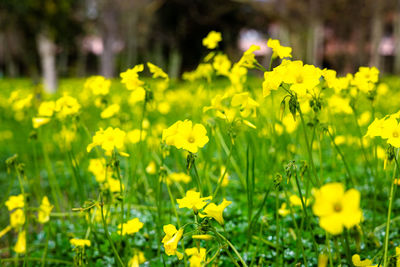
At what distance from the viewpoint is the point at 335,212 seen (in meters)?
0.64

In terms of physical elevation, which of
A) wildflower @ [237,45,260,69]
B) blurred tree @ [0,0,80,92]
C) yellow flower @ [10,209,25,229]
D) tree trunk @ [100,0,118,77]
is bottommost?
yellow flower @ [10,209,25,229]

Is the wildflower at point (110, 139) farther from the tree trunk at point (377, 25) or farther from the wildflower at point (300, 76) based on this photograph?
the tree trunk at point (377, 25)

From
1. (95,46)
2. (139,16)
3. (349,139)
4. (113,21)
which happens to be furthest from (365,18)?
(95,46)

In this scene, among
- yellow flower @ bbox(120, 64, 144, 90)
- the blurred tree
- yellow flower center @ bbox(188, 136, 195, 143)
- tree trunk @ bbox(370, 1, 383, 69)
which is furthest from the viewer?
tree trunk @ bbox(370, 1, 383, 69)

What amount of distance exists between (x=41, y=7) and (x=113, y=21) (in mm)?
14864

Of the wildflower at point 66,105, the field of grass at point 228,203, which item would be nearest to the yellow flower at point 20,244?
the field of grass at point 228,203

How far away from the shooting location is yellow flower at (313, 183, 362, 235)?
611mm

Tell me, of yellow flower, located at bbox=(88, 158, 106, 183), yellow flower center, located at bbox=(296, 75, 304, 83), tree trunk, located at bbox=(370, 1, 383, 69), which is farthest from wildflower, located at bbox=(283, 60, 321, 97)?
tree trunk, located at bbox=(370, 1, 383, 69)

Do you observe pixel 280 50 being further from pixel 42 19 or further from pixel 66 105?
pixel 42 19

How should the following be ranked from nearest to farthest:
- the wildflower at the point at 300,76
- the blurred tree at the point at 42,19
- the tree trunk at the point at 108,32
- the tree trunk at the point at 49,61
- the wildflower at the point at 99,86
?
the wildflower at the point at 300,76 < the wildflower at the point at 99,86 < the blurred tree at the point at 42,19 < the tree trunk at the point at 49,61 < the tree trunk at the point at 108,32

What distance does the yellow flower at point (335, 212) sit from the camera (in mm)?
611

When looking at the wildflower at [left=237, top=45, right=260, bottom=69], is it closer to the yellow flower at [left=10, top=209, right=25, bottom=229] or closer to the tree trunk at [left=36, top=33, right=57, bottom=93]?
the yellow flower at [left=10, top=209, right=25, bottom=229]

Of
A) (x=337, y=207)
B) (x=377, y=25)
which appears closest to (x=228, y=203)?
(x=337, y=207)

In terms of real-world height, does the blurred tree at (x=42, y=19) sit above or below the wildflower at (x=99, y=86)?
above
